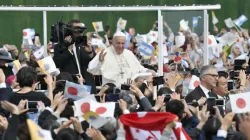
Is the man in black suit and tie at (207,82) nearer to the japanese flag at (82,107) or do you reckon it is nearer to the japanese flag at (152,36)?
the japanese flag at (82,107)

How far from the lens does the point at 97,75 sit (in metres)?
20.1

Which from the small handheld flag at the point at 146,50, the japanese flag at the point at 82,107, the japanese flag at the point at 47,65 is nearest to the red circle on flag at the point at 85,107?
the japanese flag at the point at 82,107

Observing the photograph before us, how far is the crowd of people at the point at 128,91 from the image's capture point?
1205cm

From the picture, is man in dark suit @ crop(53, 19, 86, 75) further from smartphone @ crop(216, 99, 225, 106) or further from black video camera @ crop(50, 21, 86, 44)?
smartphone @ crop(216, 99, 225, 106)

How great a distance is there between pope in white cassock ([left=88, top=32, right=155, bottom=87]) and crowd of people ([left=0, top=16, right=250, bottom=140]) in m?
0.02

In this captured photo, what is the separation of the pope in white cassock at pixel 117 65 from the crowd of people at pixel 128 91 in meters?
0.02

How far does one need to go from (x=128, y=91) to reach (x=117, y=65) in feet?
10.0

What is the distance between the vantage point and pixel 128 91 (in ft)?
55.4

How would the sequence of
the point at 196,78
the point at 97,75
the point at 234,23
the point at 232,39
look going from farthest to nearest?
the point at 234,23, the point at 232,39, the point at 97,75, the point at 196,78

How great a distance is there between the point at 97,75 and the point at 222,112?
5.63 m

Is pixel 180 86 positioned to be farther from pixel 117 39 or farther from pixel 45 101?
pixel 45 101

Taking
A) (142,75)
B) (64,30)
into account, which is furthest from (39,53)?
(142,75)

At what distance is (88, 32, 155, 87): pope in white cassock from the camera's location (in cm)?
1961

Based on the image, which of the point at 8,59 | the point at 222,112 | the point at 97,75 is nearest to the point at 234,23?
the point at 97,75
